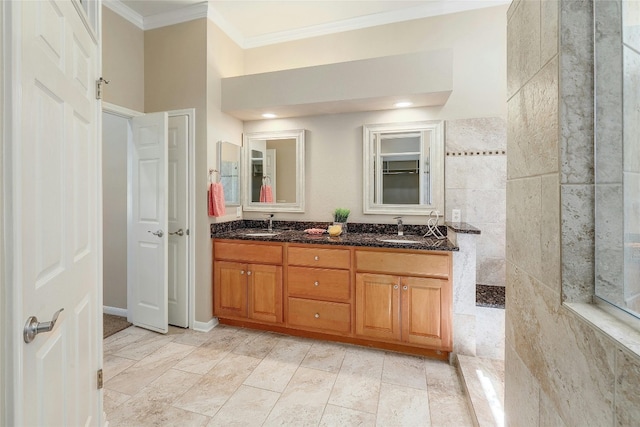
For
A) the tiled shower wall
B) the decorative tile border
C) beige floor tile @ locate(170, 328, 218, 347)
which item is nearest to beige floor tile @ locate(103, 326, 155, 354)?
beige floor tile @ locate(170, 328, 218, 347)

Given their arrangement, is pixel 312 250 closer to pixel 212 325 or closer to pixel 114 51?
pixel 212 325

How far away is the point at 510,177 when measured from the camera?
1.17 meters

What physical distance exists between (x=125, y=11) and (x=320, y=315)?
11.1 ft

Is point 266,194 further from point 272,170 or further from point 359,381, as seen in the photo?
point 359,381

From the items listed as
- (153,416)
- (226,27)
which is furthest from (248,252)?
(226,27)

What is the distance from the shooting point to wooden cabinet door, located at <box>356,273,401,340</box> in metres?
2.47

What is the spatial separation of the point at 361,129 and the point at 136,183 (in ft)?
7.55

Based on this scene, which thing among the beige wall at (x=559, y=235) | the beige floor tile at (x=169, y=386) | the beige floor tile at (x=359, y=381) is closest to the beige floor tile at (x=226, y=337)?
the beige floor tile at (x=169, y=386)

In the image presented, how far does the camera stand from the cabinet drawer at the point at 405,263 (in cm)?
236

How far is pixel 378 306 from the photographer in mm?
2518

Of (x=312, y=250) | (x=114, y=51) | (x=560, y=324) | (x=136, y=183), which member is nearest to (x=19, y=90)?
(x=560, y=324)

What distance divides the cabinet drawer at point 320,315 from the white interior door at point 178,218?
1.13m

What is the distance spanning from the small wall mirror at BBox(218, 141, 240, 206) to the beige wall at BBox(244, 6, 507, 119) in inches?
60.5

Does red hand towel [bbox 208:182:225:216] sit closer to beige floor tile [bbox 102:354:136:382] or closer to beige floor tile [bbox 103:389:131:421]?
beige floor tile [bbox 102:354:136:382]
